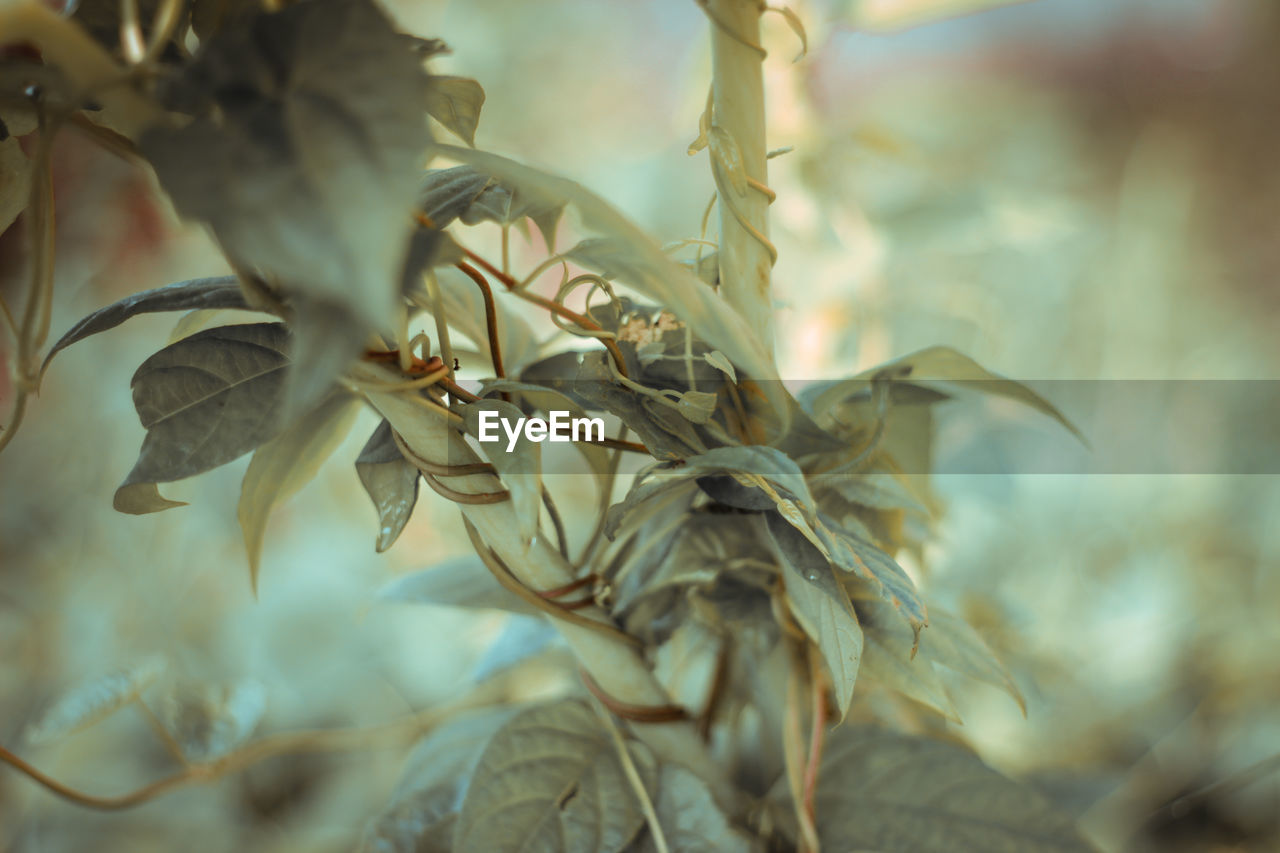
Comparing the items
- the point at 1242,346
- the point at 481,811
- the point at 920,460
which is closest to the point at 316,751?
the point at 481,811

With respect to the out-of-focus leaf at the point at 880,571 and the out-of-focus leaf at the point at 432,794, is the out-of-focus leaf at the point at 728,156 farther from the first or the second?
the out-of-focus leaf at the point at 432,794

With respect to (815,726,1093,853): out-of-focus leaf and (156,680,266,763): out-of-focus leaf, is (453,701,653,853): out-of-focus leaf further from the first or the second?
(156,680,266,763): out-of-focus leaf

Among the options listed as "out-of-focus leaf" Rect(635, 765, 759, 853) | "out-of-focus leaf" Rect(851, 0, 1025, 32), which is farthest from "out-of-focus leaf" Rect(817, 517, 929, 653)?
"out-of-focus leaf" Rect(851, 0, 1025, 32)

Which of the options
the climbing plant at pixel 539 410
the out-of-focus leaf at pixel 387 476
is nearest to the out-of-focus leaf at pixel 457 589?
the climbing plant at pixel 539 410

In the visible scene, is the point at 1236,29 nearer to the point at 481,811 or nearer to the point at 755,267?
the point at 755,267

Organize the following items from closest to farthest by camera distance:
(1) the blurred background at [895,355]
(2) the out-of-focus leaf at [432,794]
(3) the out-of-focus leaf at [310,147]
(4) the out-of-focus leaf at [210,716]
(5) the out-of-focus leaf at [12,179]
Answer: (3) the out-of-focus leaf at [310,147] → (5) the out-of-focus leaf at [12,179] → (2) the out-of-focus leaf at [432,794] → (4) the out-of-focus leaf at [210,716] → (1) the blurred background at [895,355]

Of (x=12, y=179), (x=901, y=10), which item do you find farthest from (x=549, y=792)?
(x=901, y=10)
